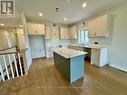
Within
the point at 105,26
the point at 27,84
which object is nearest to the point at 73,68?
the point at 27,84

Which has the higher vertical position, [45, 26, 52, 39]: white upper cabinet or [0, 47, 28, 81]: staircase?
[45, 26, 52, 39]: white upper cabinet

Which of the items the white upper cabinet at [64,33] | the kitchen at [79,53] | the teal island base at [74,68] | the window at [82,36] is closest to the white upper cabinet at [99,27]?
the kitchen at [79,53]

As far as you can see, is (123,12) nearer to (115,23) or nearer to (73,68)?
(115,23)

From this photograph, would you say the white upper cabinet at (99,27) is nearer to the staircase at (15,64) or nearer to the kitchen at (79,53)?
the kitchen at (79,53)

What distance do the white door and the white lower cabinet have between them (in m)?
3.60

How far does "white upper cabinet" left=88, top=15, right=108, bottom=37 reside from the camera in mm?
3169

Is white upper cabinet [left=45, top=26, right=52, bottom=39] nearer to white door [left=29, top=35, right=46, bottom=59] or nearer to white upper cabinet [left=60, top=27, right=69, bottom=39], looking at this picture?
white door [left=29, top=35, right=46, bottom=59]

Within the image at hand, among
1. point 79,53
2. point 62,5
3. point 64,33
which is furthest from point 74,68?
point 64,33

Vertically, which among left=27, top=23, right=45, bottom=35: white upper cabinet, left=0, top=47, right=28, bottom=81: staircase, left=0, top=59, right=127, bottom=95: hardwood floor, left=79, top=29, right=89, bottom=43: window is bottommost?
left=0, top=59, right=127, bottom=95: hardwood floor

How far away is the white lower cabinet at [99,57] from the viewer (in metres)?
3.30

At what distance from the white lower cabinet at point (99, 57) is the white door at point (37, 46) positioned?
3598 millimetres

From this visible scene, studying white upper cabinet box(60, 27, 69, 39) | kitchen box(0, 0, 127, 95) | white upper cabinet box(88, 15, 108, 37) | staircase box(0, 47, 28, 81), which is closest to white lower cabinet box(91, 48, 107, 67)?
kitchen box(0, 0, 127, 95)

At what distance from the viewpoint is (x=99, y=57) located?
10.8 feet

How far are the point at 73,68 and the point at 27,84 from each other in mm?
1552
